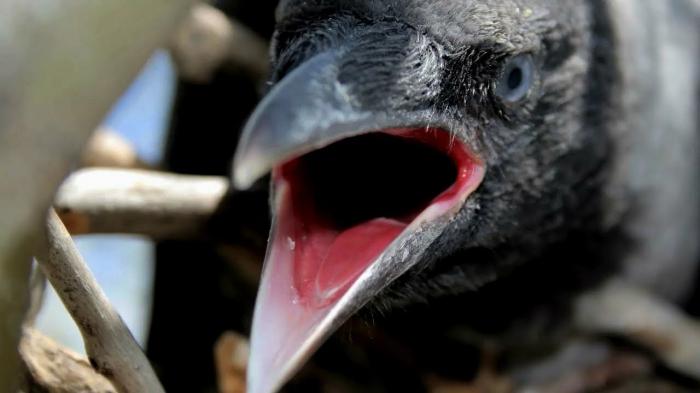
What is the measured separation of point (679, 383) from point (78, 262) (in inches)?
53.4

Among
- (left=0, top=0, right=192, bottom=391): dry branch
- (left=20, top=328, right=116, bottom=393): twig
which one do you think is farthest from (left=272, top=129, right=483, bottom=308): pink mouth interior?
(left=0, top=0, right=192, bottom=391): dry branch

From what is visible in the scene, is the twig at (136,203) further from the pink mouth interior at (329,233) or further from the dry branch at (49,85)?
the dry branch at (49,85)

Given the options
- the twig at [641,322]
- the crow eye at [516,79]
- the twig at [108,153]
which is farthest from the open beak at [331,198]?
the twig at [108,153]

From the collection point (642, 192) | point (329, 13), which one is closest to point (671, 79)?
point (642, 192)

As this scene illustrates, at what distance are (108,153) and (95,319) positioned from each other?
41.0 inches

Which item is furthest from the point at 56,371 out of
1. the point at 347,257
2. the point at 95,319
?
the point at 347,257

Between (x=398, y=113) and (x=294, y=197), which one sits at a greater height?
(x=398, y=113)

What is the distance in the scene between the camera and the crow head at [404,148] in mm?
1016

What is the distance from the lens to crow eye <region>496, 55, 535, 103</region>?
4.39 ft

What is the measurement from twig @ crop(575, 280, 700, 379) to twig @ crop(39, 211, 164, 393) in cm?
111

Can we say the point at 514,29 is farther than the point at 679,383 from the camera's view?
No

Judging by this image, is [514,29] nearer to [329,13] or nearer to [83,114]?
[329,13]

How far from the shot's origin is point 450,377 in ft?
6.11

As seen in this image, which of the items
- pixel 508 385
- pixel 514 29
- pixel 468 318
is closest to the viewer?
pixel 514 29
